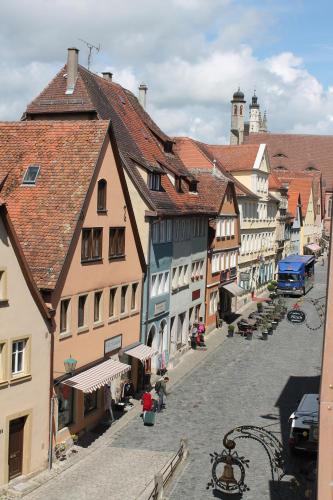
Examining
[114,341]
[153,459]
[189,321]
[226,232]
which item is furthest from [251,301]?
[153,459]

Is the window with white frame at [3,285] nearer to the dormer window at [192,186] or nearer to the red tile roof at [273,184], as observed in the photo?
the dormer window at [192,186]

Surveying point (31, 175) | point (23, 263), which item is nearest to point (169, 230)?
point (31, 175)

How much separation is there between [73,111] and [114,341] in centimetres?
1218

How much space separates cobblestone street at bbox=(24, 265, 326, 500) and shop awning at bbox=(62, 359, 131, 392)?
2.18m

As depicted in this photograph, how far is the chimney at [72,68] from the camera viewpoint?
35.6m

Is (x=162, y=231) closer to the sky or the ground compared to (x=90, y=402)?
closer to the sky

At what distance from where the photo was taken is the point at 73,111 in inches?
1393

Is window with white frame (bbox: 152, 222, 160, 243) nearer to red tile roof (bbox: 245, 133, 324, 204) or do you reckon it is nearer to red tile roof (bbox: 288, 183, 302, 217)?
red tile roof (bbox: 288, 183, 302, 217)

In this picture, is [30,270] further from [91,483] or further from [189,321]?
[189,321]

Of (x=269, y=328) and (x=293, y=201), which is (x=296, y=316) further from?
(x=293, y=201)

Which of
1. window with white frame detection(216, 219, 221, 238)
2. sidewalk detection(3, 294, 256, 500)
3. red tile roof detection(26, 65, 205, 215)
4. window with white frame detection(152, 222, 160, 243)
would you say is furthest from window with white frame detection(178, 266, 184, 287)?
sidewalk detection(3, 294, 256, 500)

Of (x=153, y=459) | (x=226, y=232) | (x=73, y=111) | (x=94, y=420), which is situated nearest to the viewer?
(x=153, y=459)

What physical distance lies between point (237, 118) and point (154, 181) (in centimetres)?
8854

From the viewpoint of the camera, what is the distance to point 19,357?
72.2ft
